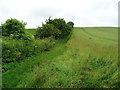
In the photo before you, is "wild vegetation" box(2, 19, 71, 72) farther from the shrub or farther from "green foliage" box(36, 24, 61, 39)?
the shrub

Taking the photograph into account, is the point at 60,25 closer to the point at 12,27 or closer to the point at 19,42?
the point at 12,27

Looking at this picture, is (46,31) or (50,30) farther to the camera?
(46,31)

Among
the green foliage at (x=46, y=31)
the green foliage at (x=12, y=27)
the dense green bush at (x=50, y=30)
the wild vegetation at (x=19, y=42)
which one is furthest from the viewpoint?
the dense green bush at (x=50, y=30)

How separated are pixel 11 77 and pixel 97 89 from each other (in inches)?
144

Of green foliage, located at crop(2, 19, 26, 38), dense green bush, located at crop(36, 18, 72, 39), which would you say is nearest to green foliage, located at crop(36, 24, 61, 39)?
dense green bush, located at crop(36, 18, 72, 39)

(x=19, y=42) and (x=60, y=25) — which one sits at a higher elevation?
(x=60, y=25)

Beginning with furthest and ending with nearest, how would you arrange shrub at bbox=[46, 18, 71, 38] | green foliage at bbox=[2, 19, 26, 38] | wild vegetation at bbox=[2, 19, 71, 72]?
shrub at bbox=[46, 18, 71, 38]
green foliage at bbox=[2, 19, 26, 38]
wild vegetation at bbox=[2, 19, 71, 72]

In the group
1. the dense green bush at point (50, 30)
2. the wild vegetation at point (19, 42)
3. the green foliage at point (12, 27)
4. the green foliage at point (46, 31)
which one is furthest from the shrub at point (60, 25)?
the green foliage at point (12, 27)

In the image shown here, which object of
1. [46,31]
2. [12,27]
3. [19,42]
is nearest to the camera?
[19,42]

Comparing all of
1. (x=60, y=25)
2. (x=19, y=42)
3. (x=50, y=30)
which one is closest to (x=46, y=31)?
(x=50, y=30)

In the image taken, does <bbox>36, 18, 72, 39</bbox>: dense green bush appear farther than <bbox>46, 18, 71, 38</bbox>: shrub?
No

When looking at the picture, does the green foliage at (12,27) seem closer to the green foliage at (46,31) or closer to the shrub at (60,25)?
the green foliage at (46,31)

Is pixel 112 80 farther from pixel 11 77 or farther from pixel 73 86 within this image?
pixel 11 77

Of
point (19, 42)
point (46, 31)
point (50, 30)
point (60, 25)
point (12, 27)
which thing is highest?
point (60, 25)
